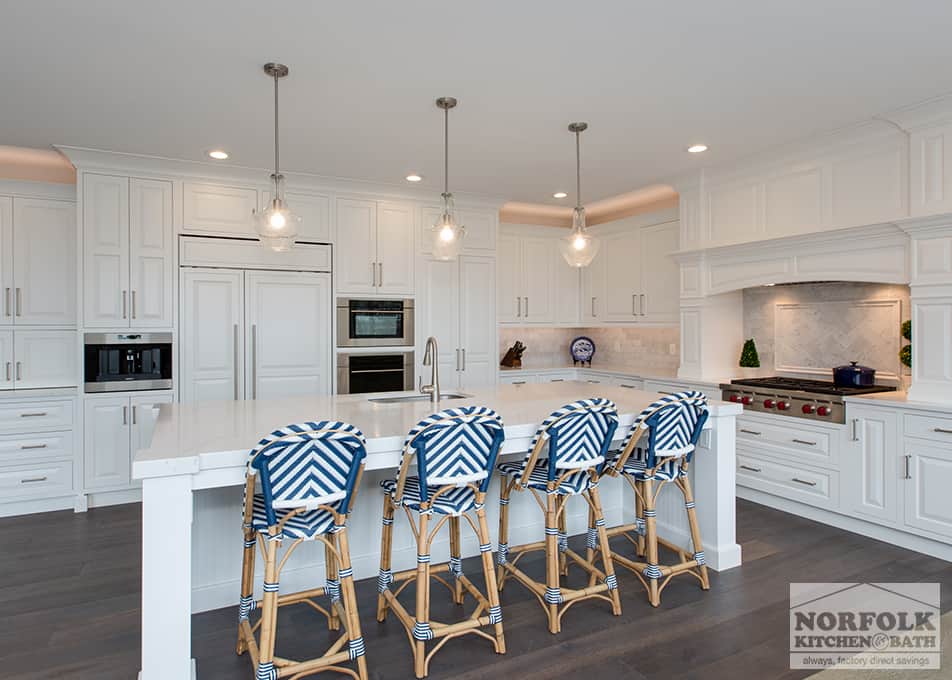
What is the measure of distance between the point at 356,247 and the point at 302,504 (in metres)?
3.44

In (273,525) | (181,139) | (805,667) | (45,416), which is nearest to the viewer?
(273,525)

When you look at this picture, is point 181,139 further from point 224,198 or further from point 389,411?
point 389,411

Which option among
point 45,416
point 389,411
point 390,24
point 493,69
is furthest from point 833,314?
point 45,416

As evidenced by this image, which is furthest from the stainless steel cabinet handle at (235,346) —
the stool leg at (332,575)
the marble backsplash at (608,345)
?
the marble backsplash at (608,345)

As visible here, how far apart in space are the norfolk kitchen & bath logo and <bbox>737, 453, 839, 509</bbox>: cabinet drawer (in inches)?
35.8

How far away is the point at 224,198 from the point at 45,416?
6.80 feet

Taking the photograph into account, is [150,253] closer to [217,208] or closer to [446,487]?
[217,208]

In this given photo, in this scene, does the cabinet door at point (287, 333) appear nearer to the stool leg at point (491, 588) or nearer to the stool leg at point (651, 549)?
the stool leg at point (491, 588)

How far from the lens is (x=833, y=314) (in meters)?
4.41

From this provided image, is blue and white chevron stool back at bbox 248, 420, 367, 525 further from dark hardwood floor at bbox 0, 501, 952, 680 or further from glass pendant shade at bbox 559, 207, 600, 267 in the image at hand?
glass pendant shade at bbox 559, 207, 600, 267

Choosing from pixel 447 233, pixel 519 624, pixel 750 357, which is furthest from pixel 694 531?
pixel 750 357

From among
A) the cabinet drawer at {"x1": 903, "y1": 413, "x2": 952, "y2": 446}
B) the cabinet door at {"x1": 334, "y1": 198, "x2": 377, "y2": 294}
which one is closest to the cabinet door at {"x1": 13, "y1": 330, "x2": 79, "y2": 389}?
the cabinet door at {"x1": 334, "y1": 198, "x2": 377, "y2": 294}

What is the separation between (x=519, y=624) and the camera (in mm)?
2607

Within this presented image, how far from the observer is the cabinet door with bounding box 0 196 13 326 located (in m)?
4.37
